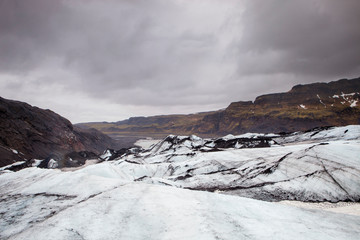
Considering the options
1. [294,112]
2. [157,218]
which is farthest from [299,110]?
[157,218]

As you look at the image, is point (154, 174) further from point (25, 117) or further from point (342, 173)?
point (25, 117)

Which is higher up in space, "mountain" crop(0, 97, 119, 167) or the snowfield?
"mountain" crop(0, 97, 119, 167)

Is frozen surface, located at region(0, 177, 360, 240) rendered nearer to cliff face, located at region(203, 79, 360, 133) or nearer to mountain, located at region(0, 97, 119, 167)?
mountain, located at region(0, 97, 119, 167)

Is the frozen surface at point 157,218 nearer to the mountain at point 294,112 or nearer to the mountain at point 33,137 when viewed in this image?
the mountain at point 33,137

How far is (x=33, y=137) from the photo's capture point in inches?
1702

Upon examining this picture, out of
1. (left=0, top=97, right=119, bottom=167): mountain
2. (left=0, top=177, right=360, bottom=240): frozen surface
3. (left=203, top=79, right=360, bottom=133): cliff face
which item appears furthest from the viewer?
(left=203, top=79, right=360, bottom=133): cliff face

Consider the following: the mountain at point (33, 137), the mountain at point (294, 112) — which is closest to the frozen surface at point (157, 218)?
the mountain at point (33, 137)

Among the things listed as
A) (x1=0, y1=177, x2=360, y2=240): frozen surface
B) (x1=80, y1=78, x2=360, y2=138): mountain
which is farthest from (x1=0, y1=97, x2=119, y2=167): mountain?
(x1=80, y1=78, x2=360, y2=138): mountain

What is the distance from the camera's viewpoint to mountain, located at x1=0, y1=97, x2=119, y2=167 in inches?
1406

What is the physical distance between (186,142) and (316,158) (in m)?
27.0

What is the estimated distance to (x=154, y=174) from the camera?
23.3 metres

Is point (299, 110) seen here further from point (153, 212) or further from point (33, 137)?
point (153, 212)

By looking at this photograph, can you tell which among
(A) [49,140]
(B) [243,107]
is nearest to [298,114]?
(B) [243,107]

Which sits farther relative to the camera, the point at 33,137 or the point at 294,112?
the point at 294,112
